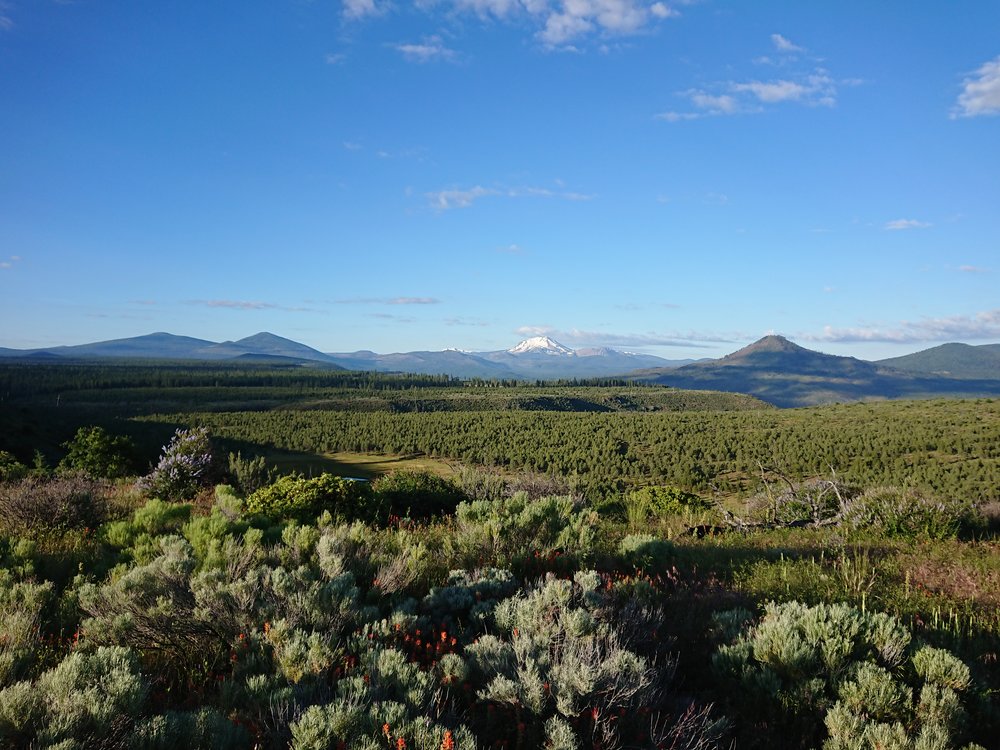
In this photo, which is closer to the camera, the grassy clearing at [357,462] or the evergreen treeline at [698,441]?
the evergreen treeline at [698,441]

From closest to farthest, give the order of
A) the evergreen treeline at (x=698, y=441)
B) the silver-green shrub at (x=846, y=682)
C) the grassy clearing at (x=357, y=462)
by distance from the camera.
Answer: the silver-green shrub at (x=846, y=682)
the evergreen treeline at (x=698, y=441)
the grassy clearing at (x=357, y=462)

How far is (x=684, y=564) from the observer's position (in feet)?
21.1

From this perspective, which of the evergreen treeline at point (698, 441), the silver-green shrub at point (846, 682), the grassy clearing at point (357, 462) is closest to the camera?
the silver-green shrub at point (846, 682)

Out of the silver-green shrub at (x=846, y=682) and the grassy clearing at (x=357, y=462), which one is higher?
the silver-green shrub at (x=846, y=682)

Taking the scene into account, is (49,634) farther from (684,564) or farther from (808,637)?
(684,564)

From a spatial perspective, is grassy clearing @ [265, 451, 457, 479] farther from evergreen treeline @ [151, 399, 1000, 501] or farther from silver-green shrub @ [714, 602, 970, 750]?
silver-green shrub @ [714, 602, 970, 750]

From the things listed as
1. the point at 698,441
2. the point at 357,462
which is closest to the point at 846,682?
the point at 357,462

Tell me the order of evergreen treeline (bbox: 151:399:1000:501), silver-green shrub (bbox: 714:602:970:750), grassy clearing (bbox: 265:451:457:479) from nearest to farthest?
silver-green shrub (bbox: 714:602:970:750) < evergreen treeline (bbox: 151:399:1000:501) < grassy clearing (bbox: 265:451:457:479)

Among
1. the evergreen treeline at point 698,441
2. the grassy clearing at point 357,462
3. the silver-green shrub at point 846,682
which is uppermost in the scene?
the silver-green shrub at point 846,682

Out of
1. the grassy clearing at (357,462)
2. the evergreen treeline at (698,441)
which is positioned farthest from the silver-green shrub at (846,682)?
the grassy clearing at (357,462)

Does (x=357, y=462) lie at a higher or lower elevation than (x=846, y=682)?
lower

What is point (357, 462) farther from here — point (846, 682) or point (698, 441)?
point (846, 682)

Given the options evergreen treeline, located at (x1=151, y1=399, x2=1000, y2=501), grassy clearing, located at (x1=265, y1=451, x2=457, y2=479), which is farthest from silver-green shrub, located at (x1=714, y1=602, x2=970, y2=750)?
grassy clearing, located at (x1=265, y1=451, x2=457, y2=479)

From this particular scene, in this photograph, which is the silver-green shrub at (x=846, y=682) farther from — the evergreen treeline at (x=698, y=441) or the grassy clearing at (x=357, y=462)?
the grassy clearing at (x=357, y=462)
